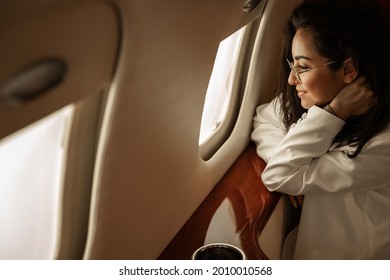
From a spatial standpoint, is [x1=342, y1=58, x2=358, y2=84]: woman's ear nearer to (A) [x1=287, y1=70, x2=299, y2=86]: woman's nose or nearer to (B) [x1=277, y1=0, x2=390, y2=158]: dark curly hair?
(B) [x1=277, y1=0, x2=390, y2=158]: dark curly hair

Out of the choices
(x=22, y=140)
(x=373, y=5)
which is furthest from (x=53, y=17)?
(x=373, y=5)

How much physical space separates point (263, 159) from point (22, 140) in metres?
0.84

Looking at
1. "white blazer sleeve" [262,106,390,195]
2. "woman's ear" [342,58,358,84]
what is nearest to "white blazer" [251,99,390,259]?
"white blazer sleeve" [262,106,390,195]

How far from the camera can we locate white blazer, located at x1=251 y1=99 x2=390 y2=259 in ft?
3.63

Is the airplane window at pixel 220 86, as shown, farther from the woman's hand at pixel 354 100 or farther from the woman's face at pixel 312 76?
the woman's hand at pixel 354 100

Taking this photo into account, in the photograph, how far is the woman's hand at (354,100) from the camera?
1.08m

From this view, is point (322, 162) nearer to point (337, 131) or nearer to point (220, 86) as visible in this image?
point (337, 131)

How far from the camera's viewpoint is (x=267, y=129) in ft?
4.31

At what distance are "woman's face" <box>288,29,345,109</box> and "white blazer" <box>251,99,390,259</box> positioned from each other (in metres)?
0.04

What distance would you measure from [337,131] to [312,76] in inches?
6.7

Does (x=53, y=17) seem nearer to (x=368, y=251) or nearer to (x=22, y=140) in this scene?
(x=22, y=140)

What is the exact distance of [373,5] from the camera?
3.44 feet
